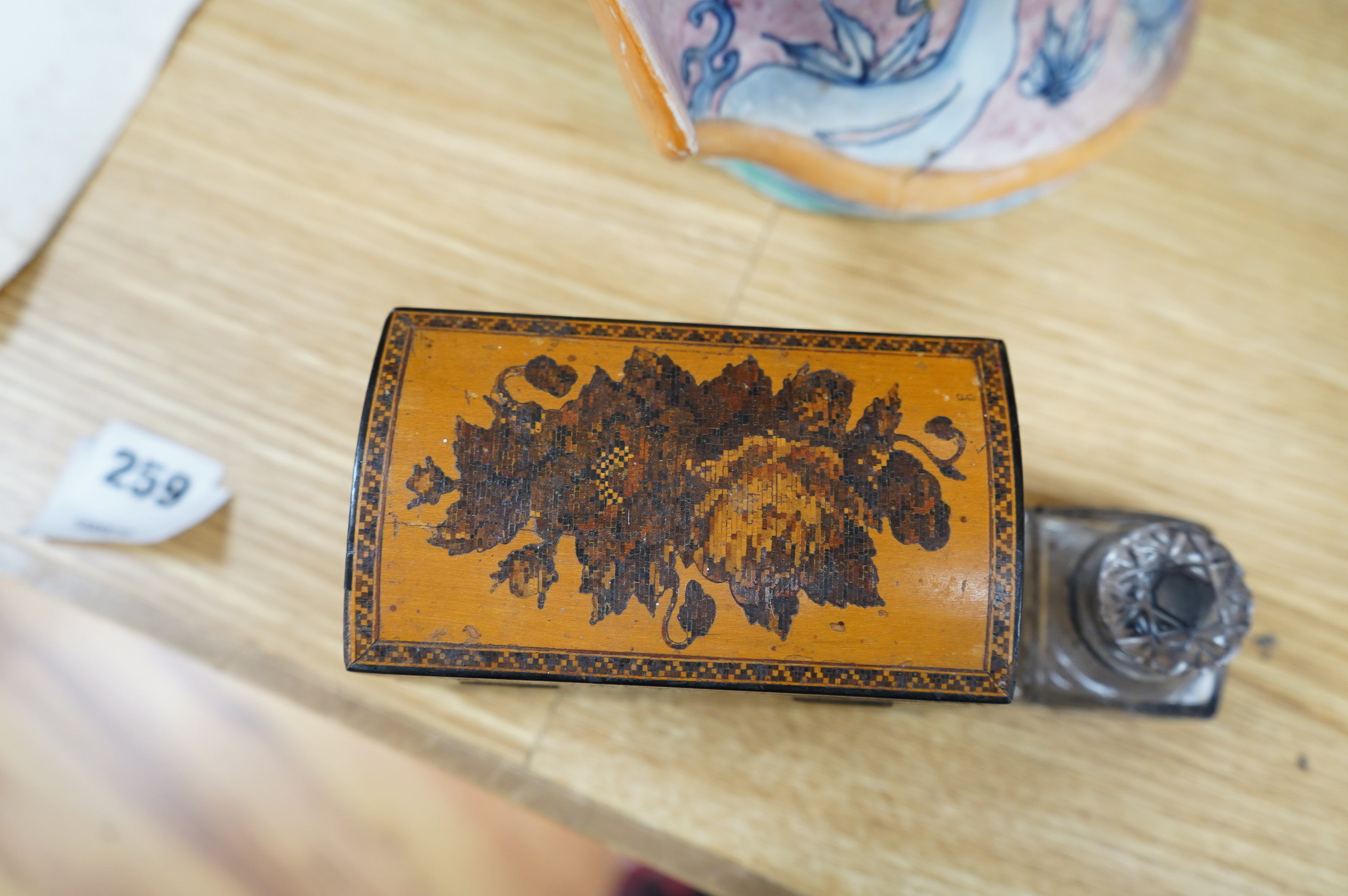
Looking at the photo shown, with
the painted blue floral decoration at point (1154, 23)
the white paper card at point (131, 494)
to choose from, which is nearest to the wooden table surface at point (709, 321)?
the white paper card at point (131, 494)

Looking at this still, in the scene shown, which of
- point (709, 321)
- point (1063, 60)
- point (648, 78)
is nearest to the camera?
point (648, 78)

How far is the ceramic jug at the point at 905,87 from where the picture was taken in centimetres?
45

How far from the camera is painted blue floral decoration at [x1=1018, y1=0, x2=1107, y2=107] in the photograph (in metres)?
0.48

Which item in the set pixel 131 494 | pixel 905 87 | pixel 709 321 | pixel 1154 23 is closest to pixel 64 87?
pixel 131 494

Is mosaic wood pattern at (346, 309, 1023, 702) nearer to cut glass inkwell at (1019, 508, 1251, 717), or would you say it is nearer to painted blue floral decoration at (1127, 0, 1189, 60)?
cut glass inkwell at (1019, 508, 1251, 717)

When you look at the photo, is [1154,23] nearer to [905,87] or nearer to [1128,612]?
[905,87]

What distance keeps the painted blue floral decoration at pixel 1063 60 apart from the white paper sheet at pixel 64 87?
0.65 m

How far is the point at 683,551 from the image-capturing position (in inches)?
16.4

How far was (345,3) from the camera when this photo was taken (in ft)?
2.17

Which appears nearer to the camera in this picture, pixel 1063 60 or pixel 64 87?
pixel 1063 60

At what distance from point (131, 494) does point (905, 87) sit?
1.95 feet

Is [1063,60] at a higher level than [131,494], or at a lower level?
higher

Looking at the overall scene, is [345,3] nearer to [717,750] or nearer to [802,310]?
[802,310]

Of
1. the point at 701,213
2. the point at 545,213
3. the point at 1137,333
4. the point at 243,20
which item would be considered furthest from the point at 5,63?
the point at 1137,333
